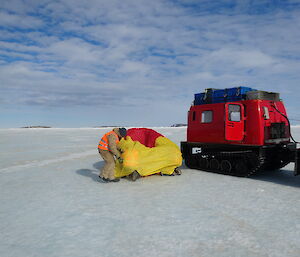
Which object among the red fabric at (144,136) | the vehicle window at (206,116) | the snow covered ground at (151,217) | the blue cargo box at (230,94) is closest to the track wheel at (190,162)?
the red fabric at (144,136)

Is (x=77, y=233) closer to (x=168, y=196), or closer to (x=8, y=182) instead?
(x=168, y=196)

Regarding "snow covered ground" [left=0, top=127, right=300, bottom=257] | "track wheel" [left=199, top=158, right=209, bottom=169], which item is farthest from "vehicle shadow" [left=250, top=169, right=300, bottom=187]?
"track wheel" [left=199, top=158, right=209, bottom=169]

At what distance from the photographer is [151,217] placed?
442 centimetres

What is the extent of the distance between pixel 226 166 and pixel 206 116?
1.71 m

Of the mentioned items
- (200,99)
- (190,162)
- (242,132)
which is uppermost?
(200,99)

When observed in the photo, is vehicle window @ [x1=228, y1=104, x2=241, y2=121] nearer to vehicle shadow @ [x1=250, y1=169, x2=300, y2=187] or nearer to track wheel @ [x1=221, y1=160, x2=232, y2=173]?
track wheel @ [x1=221, y1=160, x2=232, y2=173]

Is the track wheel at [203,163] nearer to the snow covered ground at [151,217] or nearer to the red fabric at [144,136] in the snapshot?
the snow covered ground at [151,217]

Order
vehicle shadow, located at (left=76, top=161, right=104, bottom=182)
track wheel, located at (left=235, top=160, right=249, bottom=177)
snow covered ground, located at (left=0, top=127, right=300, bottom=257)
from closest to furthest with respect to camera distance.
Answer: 1. snow covered ground, located at (left=0, top=127, right=300, bottom=257)
2. track wheel, located at (left=235, top=160, right=249, bottom=177)
3. vehicle shadow, located at (left=76, top=161, right=104, bottom=182)

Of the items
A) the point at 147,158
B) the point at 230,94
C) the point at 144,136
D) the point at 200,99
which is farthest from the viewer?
the point at 144,136

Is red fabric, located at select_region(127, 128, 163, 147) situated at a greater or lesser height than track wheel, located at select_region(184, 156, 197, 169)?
greater

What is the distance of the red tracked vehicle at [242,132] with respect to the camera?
24.2ft

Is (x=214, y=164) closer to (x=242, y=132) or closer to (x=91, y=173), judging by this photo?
(x=242, y=132)

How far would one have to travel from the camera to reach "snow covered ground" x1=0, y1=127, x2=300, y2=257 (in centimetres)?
338

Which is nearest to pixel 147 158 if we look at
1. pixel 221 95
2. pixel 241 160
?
pixel 241 160
